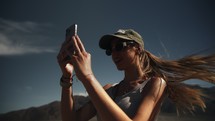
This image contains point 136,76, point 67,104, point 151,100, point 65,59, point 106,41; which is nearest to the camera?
point 151,100

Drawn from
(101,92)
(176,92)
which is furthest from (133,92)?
(101,92)

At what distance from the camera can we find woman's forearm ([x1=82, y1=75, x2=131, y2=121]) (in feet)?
6.69

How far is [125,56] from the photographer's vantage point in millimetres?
3180

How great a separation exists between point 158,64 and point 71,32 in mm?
1313

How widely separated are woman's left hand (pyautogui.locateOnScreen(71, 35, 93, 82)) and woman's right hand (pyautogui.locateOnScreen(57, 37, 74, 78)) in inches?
4.4

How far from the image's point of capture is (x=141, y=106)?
2.40 m

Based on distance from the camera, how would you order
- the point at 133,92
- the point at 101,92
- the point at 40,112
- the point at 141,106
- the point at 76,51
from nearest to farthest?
the point at 101,92 < the point at 76,51 < the point at 141,106 < the point at 133,92 < the point at 40,112

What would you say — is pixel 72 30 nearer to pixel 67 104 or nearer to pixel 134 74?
pixel 67 104

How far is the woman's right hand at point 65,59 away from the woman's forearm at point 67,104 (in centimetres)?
19

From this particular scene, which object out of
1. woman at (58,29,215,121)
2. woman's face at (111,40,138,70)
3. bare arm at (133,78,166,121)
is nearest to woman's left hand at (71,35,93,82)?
woman at (58,29,215,121)

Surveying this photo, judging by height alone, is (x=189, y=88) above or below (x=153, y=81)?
below

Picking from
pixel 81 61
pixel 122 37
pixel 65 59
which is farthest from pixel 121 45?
pixel 81 61

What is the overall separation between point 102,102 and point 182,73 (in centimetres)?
160

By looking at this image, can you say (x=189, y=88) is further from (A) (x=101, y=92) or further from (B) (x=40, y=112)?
(B) (x=40, y=112)
